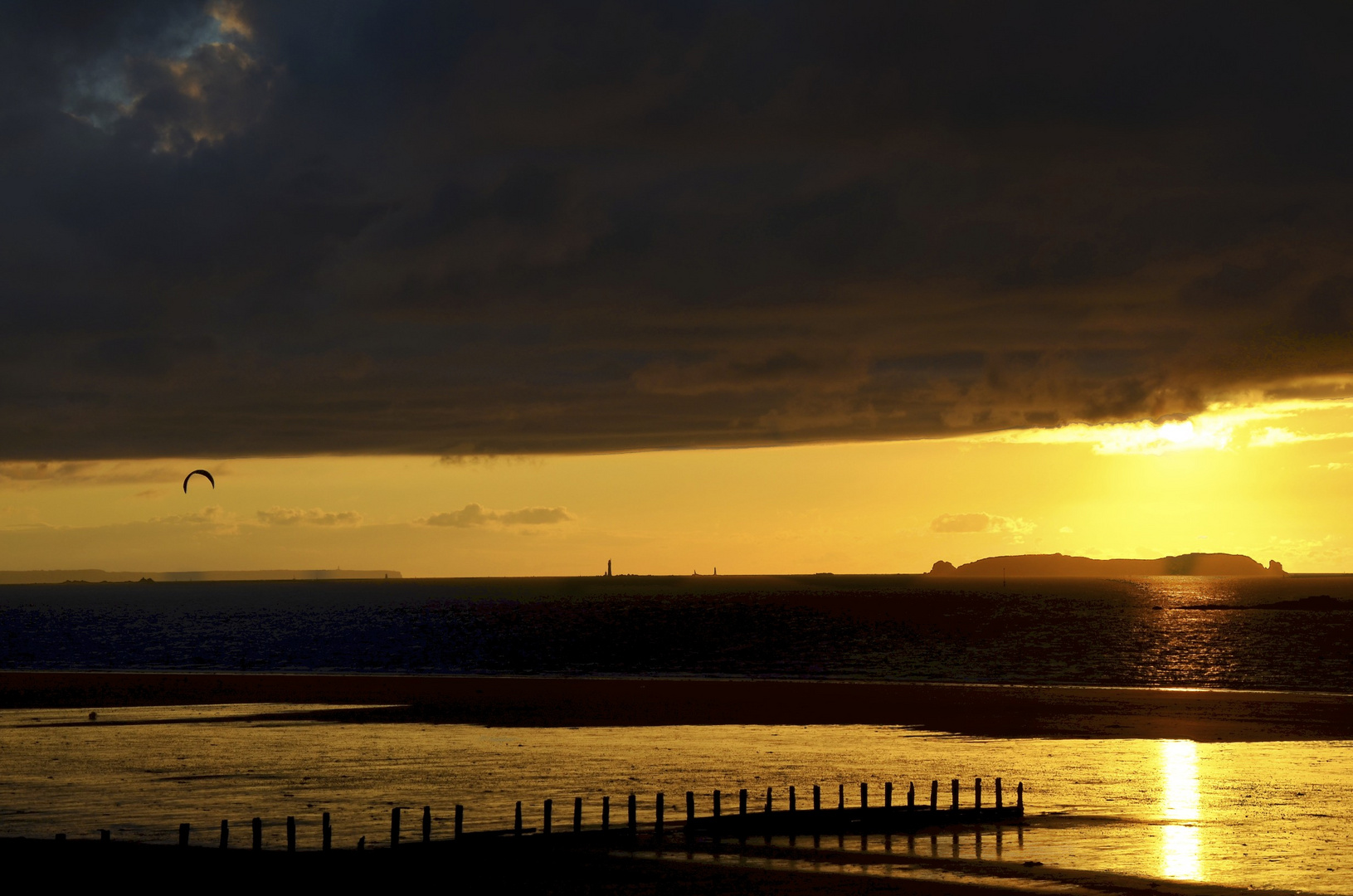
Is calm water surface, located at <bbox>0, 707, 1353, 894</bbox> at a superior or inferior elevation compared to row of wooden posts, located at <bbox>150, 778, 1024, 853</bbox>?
inferior

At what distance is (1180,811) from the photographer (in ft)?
162

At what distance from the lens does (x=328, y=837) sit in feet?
130

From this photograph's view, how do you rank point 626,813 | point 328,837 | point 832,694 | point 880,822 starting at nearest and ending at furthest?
point 328,837 < point 880,822 < point 626,813 < point 832,694

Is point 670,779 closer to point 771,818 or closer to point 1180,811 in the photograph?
point 771,818

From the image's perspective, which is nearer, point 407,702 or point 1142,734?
point 1142,734

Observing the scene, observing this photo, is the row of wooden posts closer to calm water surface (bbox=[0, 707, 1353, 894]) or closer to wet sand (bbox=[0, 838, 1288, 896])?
wet sand (bbox=[0, 838, 1288, 896])

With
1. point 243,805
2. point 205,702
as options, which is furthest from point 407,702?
point 243,805

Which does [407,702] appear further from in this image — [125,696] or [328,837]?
[328,837]

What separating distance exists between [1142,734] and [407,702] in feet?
158

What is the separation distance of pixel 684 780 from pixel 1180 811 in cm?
1957

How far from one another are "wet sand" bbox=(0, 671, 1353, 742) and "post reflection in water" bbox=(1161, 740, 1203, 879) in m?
7.69

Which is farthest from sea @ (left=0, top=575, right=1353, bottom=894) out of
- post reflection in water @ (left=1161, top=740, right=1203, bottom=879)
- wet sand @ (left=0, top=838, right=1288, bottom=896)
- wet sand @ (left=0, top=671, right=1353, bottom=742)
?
wet sand @ (left=0, top=671, right=1353, bottom=742)

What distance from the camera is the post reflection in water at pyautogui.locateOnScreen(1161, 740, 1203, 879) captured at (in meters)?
39.6

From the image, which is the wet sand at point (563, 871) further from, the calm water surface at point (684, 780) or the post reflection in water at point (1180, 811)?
the calm water surface at point (684, 780)
